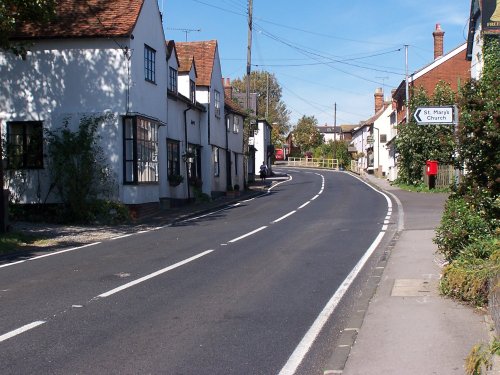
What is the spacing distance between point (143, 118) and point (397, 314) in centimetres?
1744

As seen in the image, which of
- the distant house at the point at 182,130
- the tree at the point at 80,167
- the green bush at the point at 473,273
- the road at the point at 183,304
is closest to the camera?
the road at the point at 183,304

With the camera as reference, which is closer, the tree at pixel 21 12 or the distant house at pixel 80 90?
the tree at pixel 21 12

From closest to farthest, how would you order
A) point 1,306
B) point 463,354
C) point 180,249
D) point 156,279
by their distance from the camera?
point 463,354, point 1,306, point 156,279, point 180,249

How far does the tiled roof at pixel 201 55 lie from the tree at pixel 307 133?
249ft

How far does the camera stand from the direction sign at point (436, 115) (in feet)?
31.9

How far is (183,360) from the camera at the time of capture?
619 cm

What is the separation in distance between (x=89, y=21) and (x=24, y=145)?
522 cm

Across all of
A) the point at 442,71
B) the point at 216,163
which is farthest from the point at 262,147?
the point at 216,163

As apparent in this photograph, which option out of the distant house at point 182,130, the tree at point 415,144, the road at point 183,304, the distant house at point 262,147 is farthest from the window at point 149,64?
the distant house at point 262,147

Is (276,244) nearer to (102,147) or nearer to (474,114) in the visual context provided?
(474,114)

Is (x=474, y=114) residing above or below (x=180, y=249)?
above

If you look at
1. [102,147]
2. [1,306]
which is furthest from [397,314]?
[102,147]

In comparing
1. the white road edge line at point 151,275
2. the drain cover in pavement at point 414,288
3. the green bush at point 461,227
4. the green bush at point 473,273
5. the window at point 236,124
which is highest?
the window at point 236,124

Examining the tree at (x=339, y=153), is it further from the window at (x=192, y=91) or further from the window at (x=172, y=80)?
the window at (x=172, y=80)
